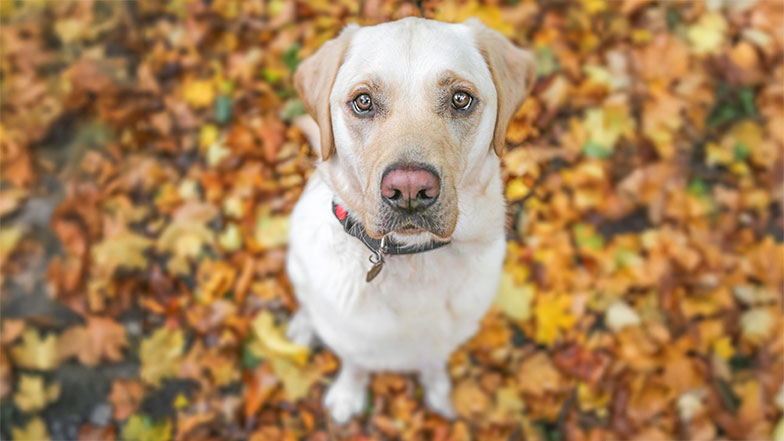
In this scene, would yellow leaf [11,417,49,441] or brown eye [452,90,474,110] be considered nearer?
brown eye [452,90,474,110]

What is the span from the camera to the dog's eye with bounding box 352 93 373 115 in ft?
6.53

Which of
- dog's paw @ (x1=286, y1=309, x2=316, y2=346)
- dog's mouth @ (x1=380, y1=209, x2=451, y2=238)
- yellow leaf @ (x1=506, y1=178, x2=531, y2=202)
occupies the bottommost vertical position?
dog's paw @ (x1=286, y1=309, x2=316, y2=346)

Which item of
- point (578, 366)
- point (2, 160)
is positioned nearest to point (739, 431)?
point (578, 366)

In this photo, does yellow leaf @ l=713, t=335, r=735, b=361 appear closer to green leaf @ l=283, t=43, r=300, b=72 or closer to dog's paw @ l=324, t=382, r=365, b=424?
dog's paw @ l=324, t=382, r=365, b=424

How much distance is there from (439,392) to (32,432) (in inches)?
88.4

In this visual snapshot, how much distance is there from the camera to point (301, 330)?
128 inches

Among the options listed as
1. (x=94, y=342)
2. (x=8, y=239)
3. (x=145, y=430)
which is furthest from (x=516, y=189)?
(x=8, y=239)

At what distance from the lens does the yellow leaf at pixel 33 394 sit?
3.06 m

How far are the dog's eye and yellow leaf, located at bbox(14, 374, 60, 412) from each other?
248 cm

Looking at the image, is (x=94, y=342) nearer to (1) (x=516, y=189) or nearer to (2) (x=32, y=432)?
(2) (x=32, y=432)

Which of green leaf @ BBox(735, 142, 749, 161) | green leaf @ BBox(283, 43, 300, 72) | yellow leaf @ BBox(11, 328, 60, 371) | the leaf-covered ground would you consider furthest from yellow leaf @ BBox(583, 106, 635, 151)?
yellow leaf @ BBox(11, 328, 60, 371)

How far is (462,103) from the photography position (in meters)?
2.00

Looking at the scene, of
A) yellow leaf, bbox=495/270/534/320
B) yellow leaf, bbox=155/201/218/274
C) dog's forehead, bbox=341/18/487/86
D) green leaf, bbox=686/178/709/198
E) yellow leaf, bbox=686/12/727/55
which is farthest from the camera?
yellow leaf, bbox=686/12/727/55

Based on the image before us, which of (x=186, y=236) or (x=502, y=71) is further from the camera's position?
(x=186, y=236)
